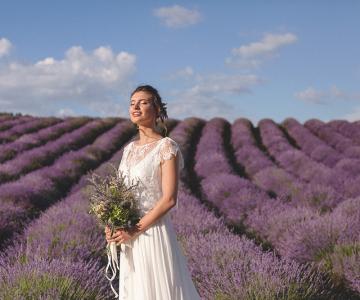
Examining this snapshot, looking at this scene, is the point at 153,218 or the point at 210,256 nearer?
the point at 153,218

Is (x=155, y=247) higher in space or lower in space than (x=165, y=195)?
lower

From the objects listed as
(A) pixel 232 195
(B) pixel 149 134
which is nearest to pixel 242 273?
(B) pixel 149 134

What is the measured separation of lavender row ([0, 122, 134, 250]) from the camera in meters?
8.40

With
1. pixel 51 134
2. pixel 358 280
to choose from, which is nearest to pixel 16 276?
pixel 358 280

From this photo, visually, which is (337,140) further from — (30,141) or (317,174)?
(30,141)

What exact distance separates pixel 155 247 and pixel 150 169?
44cm

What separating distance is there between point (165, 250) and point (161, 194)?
32 centimetres

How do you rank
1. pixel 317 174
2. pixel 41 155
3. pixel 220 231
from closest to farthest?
pixel 220 231 < pixel 317 174 < pixel 41 155

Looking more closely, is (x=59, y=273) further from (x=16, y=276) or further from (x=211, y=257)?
(x=211, y=257)

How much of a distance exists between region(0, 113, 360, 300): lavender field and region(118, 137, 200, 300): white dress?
680 millimetres

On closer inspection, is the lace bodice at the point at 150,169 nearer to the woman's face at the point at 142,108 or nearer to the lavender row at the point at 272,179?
the woman's face at the point at 142,108

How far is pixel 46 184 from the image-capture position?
403 inches

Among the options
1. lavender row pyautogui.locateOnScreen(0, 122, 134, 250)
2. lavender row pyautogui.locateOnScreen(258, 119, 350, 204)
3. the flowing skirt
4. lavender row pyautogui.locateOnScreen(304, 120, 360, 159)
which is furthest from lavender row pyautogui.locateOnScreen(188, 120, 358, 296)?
lavender row pyautogui.locateOnScreen(304, 120, 360, 159)

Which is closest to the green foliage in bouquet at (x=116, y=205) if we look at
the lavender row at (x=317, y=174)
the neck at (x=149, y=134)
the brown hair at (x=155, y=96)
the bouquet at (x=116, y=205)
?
the bouquet at (x=116, y=205)
